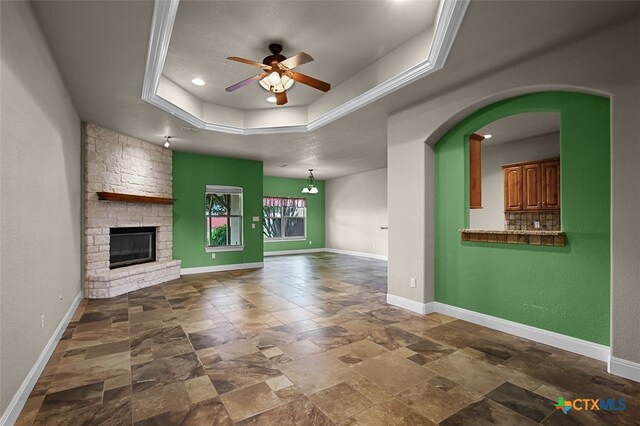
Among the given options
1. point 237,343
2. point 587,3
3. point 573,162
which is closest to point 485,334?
point 573,162

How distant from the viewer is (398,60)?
3.58m

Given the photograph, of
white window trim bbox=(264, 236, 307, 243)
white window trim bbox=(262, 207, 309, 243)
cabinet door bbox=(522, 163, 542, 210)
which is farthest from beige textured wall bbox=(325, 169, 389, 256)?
cabinet door bbox=(522, 163, 542, 210)

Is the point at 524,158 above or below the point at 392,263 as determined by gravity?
above

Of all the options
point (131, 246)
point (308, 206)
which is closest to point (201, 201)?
point (131, 246)

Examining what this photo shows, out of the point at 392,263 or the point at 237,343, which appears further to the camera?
the point at 392,263

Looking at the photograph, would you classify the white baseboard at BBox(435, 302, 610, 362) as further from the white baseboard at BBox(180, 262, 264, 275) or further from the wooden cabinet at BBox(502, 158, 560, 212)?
the white baseboard at BBox(180, 262, 264, 275)

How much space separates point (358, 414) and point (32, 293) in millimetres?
2558

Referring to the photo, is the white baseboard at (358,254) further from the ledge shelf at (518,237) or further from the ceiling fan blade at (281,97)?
the ceiling fan blade at (281,97)

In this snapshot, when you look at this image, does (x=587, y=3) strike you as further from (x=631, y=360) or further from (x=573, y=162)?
(x=631, y=360)

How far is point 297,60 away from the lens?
306 cm

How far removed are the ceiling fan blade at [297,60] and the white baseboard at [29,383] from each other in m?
3.35

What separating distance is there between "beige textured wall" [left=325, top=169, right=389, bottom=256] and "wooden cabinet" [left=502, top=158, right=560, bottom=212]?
3.70 metres

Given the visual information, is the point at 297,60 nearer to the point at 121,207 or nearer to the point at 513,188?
the point at 121,207

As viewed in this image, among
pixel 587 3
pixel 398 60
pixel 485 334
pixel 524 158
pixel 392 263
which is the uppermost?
pixel 398 60
